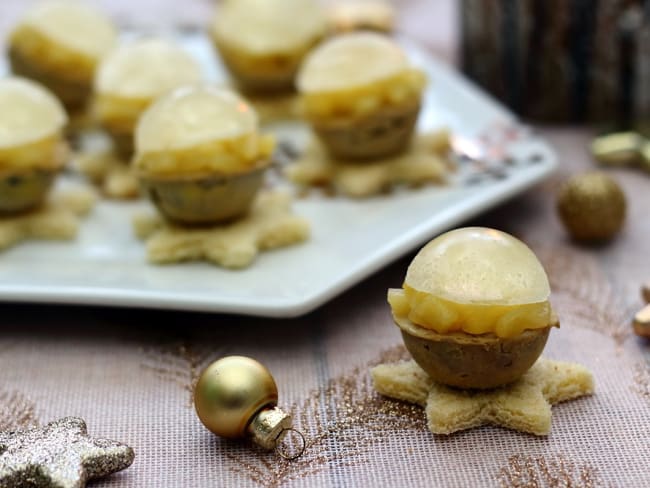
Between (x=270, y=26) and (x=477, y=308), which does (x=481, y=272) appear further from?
(x=270, y=26)

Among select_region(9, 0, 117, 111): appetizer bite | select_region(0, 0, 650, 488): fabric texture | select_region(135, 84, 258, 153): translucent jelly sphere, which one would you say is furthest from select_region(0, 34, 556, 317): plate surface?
select_region(9, 0, 117, 111): appetizer bite

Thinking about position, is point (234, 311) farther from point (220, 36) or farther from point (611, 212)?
point (220, 36)

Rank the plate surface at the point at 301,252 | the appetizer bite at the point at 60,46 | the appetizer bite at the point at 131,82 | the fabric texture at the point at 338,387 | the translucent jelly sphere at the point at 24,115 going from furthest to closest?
the appetizer bite at the point at 60,46, the appetizer bite at the point at 131,82, the translucent jelly sphere at the point at 24,115, the plate surface at the point at 301,252, the fabric texture at the point at 338,387

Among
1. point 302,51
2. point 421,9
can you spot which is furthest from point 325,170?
point 421,9

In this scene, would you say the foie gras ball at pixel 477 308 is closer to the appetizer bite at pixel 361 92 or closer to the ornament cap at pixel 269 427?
the ornament cap at pixel 269 427

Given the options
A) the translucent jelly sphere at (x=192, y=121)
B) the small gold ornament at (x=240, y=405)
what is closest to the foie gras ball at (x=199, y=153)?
the translucent jelly sphere at (x=192, y=121)

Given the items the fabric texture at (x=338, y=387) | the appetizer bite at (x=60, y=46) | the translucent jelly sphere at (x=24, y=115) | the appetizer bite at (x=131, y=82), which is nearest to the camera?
the fabric texture at (x=338, y=387)
